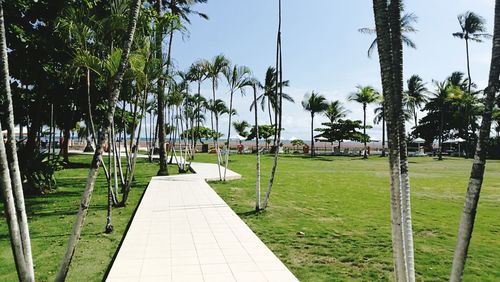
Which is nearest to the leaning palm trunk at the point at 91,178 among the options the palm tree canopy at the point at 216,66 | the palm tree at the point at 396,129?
the palm tree at the point at 396,129

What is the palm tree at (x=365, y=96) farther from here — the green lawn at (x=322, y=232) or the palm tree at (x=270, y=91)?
the green lawn at (x=322, y=232)

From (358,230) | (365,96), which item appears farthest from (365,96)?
(358,230)

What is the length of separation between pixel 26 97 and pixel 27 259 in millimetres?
12280

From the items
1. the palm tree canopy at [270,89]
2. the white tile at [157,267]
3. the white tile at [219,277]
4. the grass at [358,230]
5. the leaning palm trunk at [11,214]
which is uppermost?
the palm tree canopy at [270,89]

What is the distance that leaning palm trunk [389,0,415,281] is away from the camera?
9.34 feet

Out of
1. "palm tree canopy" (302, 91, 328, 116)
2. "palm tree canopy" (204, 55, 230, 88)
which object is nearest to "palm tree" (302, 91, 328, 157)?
"palm tree canopy" (302, 91, 328, 116)

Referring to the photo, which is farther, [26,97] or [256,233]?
[26,97]

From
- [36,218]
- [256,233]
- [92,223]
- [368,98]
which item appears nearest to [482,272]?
[256,233]

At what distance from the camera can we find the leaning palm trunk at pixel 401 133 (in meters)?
2.85

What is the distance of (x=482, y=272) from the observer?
16.9ft

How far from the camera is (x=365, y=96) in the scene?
3856 centimetres

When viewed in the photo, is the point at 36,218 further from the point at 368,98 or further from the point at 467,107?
the point at 467,107

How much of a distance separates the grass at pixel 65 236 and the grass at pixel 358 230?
2.70 m

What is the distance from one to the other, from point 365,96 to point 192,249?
3568 centimetres
